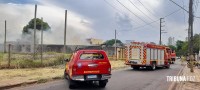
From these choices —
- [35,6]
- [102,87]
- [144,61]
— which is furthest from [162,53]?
[102,87]

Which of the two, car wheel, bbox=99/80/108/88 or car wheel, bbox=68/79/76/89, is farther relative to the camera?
car wheel, bbox=99/80/108/88

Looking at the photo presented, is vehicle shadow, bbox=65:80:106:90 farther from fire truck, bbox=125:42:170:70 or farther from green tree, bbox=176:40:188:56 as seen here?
green tree, bbox=176:40:188:56

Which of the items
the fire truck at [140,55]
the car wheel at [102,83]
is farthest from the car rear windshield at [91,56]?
the fire truck at [140,55]

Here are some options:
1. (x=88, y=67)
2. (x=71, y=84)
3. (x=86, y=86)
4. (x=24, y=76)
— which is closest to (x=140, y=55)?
(x=24, y=76)

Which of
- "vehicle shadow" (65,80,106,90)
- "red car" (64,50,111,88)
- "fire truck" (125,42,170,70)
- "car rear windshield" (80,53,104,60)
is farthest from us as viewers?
"fire truck" (125,42,170,70)

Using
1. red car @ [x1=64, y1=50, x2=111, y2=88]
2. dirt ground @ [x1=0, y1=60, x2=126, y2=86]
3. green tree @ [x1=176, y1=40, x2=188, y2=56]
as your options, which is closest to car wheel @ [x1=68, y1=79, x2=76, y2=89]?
red car @ [x1=64, y1=50, x2=111, y2=88]

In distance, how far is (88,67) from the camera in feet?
52.4

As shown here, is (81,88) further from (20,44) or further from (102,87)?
Answer: (20,44)

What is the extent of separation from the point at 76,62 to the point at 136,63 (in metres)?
18.4

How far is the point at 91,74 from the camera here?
52.6 feet

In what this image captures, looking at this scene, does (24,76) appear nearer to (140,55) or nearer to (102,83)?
(102,83)

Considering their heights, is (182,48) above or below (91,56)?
above

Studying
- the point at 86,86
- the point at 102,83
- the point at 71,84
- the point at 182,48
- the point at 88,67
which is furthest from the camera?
the point at 182,48

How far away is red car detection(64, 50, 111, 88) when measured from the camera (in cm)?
1582
